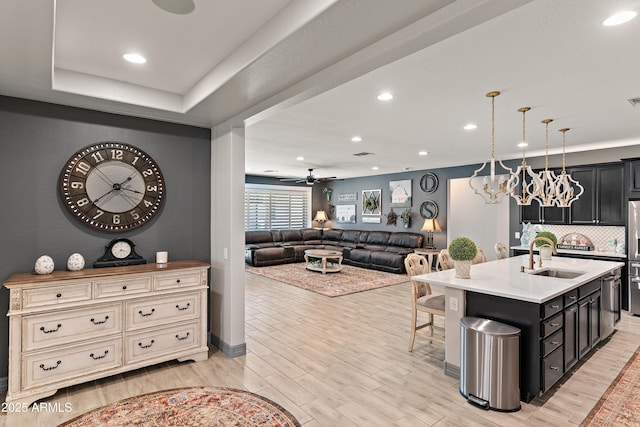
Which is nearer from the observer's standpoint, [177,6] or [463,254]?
[177,6]

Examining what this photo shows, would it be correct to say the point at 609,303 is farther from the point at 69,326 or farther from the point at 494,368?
the point at 69,326

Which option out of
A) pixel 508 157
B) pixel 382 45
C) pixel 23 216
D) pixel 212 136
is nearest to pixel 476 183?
pixel 508 157

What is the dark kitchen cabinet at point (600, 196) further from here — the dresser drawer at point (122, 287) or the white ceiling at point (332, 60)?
the dresser drawer at point (122, 287)

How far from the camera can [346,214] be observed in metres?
11.5

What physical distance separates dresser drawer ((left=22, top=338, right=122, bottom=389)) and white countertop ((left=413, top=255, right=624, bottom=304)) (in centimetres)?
289

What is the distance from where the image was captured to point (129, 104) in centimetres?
310

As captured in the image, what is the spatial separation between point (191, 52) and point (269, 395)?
2.74m

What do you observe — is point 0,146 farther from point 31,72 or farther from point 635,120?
point 635,120

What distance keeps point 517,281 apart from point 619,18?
2.17m

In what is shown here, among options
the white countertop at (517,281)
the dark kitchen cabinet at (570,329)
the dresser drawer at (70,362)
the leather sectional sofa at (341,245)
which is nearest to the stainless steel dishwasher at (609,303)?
the white countertop at (517,281)

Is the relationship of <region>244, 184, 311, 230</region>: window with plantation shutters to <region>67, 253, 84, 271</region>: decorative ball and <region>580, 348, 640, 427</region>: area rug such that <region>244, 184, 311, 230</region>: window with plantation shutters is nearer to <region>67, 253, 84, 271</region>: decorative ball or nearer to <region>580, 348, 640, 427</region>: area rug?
<region>67, 253, 84, 271</region>: decorative ball

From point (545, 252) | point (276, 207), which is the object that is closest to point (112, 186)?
point (545, 252)

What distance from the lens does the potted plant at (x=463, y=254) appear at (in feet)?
10.8

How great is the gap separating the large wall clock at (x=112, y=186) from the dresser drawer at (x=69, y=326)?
2.72ft
